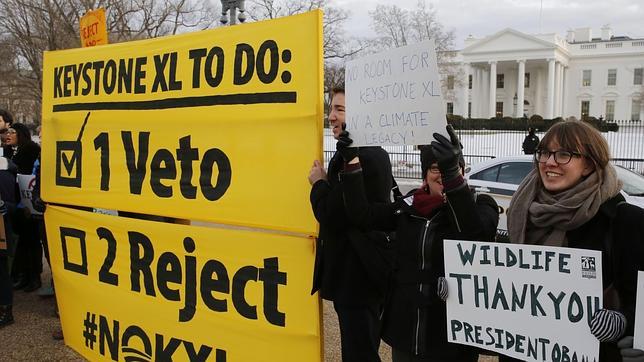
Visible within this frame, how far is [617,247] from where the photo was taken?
6.59 ft

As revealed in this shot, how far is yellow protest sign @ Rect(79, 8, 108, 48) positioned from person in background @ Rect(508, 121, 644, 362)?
4283mm

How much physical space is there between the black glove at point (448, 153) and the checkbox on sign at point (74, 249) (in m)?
2.69

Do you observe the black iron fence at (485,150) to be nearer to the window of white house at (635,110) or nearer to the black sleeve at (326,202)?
the black sleeve at (326,202)

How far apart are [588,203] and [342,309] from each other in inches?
55.2

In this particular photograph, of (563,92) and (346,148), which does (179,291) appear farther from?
(563,92)

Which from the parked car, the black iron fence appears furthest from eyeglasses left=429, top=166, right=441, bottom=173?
the black iron fence

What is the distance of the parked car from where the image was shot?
7.64 m

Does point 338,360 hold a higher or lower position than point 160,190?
lower

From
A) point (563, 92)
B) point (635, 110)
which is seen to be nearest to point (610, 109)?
point (635, 110)

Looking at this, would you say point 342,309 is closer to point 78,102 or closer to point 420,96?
point 420,96

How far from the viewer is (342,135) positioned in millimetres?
2637

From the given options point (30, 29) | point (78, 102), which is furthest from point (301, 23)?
point (30, 29)

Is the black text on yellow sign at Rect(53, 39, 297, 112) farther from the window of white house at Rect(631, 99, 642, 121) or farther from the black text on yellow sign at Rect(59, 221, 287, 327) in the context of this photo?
the window of white house at Rect(631, 99, 642, 121)

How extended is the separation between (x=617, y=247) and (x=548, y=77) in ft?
247
